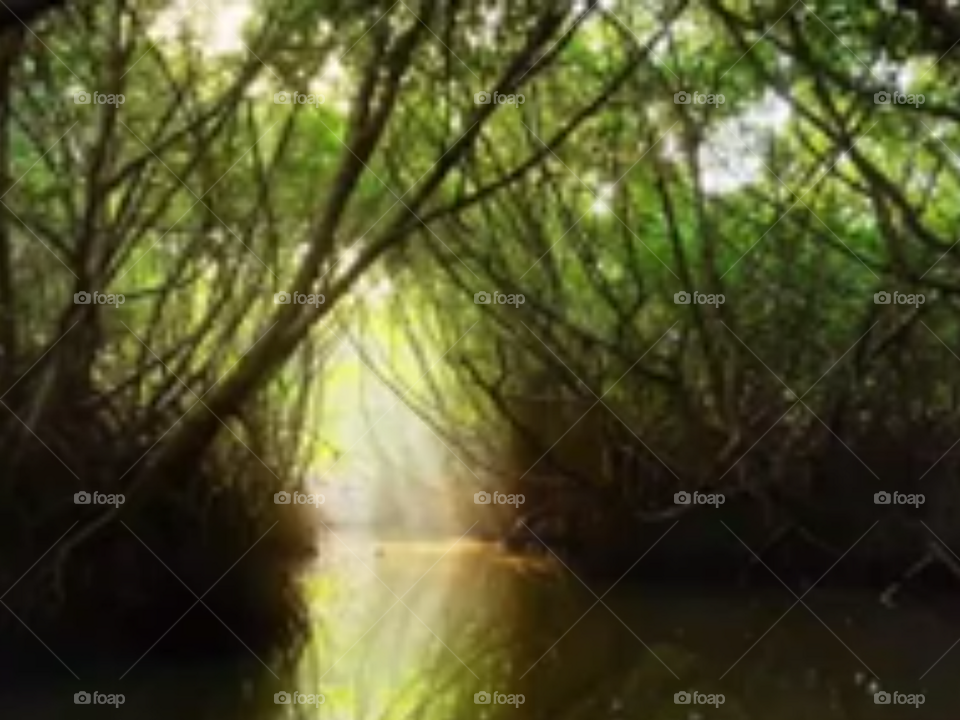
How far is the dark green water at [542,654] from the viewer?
4.44ft

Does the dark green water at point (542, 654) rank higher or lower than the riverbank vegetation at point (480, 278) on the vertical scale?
lower

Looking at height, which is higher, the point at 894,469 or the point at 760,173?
the point at 760,173

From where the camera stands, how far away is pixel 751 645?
142 cm

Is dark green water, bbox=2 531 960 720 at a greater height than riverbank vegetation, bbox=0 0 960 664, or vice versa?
riverbank vegetation, bbox=0 0 960 664

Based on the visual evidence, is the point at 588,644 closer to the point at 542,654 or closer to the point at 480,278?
the point at 542,654

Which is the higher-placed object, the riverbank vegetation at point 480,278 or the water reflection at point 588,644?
the riverbank vegetation at point 480,278

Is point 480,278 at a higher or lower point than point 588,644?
higher

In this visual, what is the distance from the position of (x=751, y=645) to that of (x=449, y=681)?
387 mm

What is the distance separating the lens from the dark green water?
53.3 inches

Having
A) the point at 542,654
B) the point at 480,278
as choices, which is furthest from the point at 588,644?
the point at 480,278

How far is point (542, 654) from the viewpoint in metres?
1.41

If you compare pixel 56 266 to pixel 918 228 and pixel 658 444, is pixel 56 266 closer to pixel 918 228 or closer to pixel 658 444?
pixel 658 444

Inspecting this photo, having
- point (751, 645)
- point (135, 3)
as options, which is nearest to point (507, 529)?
point (751, 645)

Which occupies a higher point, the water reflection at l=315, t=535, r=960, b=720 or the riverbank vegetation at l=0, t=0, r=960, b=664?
the riverbank vegetation at l=0, t=0, r=960, b=664
